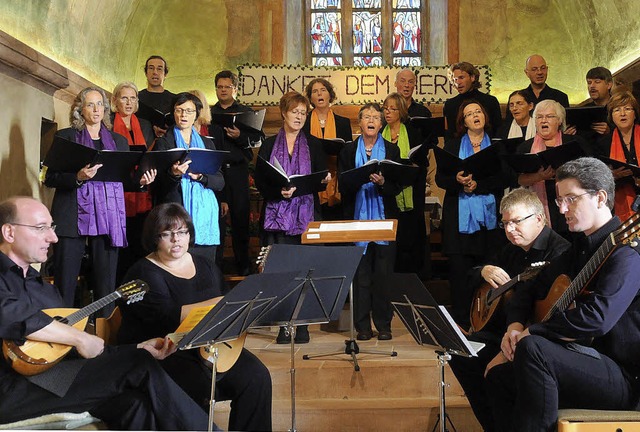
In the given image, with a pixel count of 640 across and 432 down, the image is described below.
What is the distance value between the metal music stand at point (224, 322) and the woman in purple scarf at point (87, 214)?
2188 mm

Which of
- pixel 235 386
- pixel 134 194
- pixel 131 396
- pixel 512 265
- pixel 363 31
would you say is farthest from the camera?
pixel 363 31

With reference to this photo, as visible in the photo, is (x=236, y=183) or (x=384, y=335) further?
(x=236, y=183)

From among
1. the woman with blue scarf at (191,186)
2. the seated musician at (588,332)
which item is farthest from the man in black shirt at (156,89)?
the seated musician at (588,332)

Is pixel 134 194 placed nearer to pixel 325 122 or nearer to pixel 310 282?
pixel 325 122

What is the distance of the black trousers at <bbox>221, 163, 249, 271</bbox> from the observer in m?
6.95

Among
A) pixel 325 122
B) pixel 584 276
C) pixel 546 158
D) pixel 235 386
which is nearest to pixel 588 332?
pixel 584 276

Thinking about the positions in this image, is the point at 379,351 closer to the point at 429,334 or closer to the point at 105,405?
the point at 429,334

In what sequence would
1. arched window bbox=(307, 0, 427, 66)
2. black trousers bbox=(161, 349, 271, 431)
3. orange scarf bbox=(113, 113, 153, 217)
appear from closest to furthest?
black trousers bbox=(161, 349, 271, 431)
orange scarf bbox=(113, 113, 153, 217)
arched window bbox=(307, 0, 427, 66)

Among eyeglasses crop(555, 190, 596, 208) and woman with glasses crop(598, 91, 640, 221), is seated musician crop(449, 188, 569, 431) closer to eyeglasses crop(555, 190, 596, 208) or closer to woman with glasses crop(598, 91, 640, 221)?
eyeglasses crop(555, 190, 596, 208)

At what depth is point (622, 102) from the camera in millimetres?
5637

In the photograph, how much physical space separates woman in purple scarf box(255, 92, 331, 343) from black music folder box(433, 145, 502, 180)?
0.79 metres

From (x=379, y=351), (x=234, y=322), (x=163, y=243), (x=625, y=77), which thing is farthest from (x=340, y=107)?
(x=234, y=322)

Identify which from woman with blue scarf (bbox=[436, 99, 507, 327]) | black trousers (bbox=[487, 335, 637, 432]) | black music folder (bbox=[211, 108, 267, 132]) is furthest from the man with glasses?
black trousers (bbox=[487, 335, 637, 432])

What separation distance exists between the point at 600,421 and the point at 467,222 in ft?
8.89
